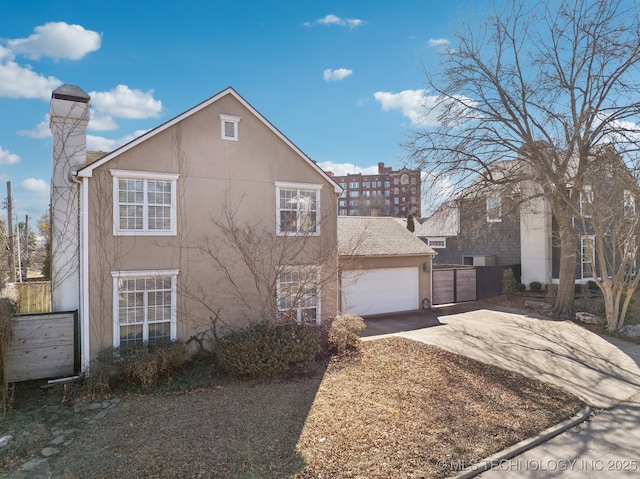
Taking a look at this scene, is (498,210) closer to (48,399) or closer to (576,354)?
(576,354)

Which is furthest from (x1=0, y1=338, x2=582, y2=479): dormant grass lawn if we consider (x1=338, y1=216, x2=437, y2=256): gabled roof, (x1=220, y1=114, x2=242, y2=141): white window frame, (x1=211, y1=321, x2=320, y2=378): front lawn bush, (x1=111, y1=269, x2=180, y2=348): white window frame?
(x1=220, y1=114, x2=242, y2=141): white window frame

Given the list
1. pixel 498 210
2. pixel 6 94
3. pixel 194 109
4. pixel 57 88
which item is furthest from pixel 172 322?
pixel 498 210

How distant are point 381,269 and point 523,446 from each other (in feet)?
34.3

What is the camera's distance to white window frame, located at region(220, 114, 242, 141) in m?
11.6

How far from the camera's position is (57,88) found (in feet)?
36.2

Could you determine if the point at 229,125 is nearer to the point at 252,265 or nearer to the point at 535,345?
the point at 252,265

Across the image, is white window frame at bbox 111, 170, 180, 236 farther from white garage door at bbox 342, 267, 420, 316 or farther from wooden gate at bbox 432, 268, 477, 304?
wooden gate at bbox 432, 268, 477, 304

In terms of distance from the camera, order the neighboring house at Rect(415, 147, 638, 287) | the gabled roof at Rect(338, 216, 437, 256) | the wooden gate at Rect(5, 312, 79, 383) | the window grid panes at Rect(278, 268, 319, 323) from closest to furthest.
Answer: the wooden gate at Rect(5, 312, 79, 383)
the window grid panes at Rect(278, 268, 319, 323)
the neighboring house at Rect(415, 147, 638, 287)
the gabled roof at Rect(338, 216, 437, 256)

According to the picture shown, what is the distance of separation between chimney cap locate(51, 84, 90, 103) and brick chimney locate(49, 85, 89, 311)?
0.09m

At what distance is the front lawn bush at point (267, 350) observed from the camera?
30.2 ft

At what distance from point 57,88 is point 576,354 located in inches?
703

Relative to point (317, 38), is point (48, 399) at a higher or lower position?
lower

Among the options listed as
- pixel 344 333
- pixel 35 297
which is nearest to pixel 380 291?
pixel 344 333

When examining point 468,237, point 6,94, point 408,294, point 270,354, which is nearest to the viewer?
point 270,354
